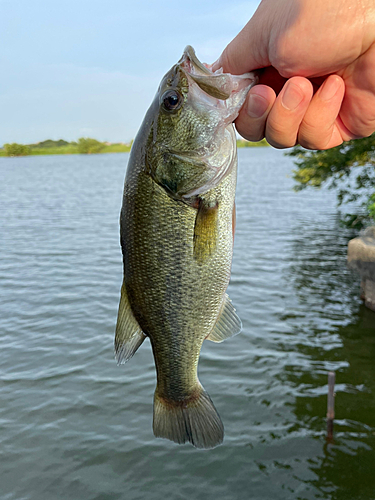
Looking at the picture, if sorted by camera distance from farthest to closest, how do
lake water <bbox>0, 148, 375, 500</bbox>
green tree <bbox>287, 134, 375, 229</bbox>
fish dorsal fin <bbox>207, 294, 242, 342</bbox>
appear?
green tree <bbox>287, 134, 375, 229</bbox> → lake water <bbox>0, 148, 375, 500</bbox> → fish dorsal fin <bbox>207, 294, 242, 342</bbox>

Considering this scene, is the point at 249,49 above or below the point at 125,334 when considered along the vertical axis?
above

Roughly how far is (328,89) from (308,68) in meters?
0.20

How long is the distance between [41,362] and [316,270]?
11154 millimetres

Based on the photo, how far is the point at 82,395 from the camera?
993 centimetres

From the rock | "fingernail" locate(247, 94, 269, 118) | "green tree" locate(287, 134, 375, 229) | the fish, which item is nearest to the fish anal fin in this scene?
the fish

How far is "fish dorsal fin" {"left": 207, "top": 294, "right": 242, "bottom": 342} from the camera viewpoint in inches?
103

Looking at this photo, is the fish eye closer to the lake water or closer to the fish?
the fish

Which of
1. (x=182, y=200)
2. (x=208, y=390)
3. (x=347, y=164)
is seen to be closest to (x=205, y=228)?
(x=182, y=200)

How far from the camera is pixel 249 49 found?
2.48 metres

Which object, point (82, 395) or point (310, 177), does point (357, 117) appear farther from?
point (310, 177)

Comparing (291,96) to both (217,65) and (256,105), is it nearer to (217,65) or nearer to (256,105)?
(256,105)

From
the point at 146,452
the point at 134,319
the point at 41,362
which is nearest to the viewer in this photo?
the point at 134,319

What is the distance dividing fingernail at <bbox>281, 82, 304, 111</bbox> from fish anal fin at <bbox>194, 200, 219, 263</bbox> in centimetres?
65

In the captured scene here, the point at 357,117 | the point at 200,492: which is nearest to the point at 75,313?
the point at 200,492
